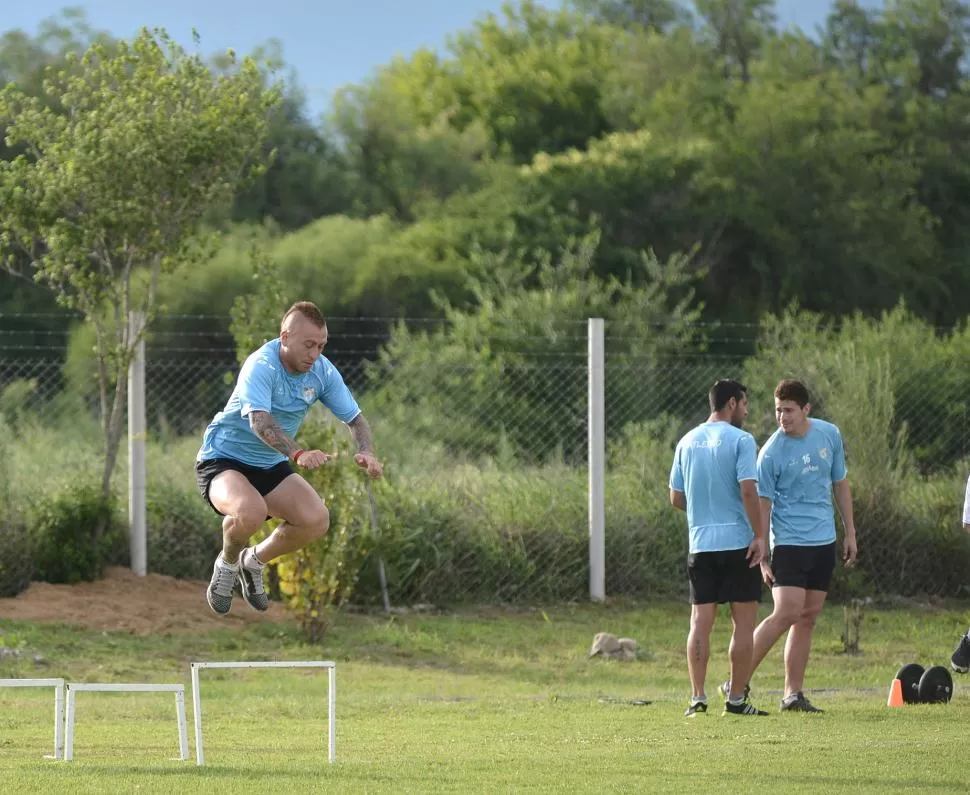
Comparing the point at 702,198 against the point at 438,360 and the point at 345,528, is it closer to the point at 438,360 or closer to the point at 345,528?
the point at 438,360

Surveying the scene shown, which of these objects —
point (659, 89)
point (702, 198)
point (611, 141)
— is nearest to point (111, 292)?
point (702, 198)

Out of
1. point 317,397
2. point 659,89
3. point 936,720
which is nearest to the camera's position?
point 317,397

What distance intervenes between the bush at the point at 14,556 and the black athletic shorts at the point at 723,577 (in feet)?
23.1

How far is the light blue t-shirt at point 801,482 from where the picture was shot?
33.0ft

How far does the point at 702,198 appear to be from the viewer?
142 ft

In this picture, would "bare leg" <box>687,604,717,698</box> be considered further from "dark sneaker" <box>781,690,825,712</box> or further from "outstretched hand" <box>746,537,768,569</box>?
"dark sneaker" <box>781,690,825,712</box>

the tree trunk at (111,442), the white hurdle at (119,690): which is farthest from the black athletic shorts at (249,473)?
the tree trunk at (111,442)

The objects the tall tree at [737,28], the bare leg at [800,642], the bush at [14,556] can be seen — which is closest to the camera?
the bare leg at [800,642]

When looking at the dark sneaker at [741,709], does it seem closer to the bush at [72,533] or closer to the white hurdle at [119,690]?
the white hurdle at [119,690]

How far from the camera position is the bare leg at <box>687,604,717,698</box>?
394 inches

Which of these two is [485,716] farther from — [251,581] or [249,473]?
[249,473]

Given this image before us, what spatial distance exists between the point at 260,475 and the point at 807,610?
3.93m

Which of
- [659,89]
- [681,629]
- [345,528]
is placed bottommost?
[681,629]

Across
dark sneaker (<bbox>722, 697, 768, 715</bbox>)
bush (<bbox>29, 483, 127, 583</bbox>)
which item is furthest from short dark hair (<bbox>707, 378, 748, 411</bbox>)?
bush (<bbox>29, 483, 127, 583</bbox>)
